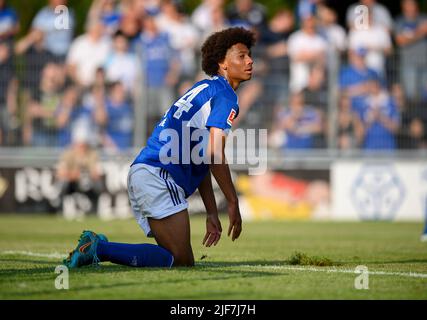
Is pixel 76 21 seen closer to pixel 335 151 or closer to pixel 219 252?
pixel 335 151

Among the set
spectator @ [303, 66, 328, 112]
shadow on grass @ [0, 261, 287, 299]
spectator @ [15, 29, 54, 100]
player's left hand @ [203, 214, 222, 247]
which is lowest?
shadow on grass @ [0, 261, 287, 299]

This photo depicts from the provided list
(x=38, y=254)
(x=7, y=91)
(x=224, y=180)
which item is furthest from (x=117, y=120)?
(x=224, y=180)

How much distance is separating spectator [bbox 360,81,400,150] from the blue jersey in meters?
12.4

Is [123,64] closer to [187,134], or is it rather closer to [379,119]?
[379,119]

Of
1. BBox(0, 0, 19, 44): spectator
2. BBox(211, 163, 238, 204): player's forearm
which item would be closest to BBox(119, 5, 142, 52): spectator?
BBox(0, 0, 19, 44): spectator

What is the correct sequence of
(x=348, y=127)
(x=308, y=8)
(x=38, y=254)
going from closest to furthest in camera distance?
(x=38, y=254), (x=348, y=127), (x=308, y=8)

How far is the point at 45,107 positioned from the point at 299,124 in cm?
588

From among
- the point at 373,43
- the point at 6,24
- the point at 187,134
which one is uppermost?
the point at 6,24

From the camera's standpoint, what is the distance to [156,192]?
322 inches

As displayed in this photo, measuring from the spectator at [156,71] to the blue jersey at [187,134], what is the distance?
12.2 m

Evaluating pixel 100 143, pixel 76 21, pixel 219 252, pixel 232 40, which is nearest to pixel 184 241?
pixel 232 40

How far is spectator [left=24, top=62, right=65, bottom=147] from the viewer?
20.2 meters

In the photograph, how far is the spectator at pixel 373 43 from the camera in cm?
2033

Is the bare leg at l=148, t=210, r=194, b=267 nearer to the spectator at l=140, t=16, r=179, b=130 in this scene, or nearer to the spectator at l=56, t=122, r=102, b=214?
the spectator at l=56, t=122, r=102, b=214
